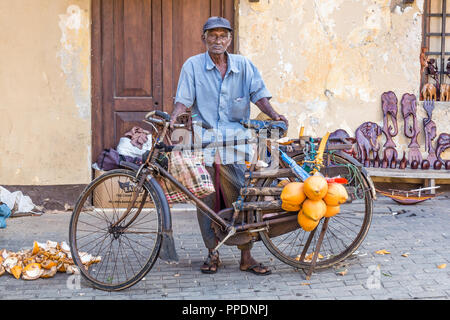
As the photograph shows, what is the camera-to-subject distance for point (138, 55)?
6.98 meters

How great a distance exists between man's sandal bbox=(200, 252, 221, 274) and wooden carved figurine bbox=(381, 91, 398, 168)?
341 cm

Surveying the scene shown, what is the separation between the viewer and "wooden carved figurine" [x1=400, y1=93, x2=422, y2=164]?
7102mm

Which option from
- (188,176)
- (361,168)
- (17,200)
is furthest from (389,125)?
(17,200)

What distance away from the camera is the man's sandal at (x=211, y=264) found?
4.41 meters

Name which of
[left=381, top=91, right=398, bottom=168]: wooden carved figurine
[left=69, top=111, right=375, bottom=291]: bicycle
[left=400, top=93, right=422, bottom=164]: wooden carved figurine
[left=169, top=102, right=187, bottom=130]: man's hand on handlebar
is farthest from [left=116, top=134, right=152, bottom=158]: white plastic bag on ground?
[left=400, top=93, right=422, bottom=164]: wooden carved figurine

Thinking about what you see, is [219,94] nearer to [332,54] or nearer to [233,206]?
[233,206]

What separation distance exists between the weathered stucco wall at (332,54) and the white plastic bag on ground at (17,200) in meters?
2.90

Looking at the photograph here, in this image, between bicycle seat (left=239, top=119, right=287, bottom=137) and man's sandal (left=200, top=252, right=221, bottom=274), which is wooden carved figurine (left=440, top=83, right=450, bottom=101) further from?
man's sandal (left=200, top=252, right=221, bottom=274)

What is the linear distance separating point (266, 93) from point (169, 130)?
902 millimetres

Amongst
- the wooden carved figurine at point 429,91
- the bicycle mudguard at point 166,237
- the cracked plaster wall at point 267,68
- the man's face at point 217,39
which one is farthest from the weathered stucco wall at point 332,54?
the bicycle mudguard at point 166,237

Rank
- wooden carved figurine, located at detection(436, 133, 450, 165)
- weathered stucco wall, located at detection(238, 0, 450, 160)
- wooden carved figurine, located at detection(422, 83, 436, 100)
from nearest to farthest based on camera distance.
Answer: weathered stucco wall, located at detection(238, 0, 450, 160), wooden carved figurine, located at detection(436, 133, 450, 165), wooden carved figurine, located at detection(422, 83, 436, 100)

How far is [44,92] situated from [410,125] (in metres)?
4.52

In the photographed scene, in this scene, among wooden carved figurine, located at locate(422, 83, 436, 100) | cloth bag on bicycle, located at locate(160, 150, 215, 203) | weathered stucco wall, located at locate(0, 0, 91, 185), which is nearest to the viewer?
cloth bag on bicycle, located at locate(160, 150, 215, 203)
